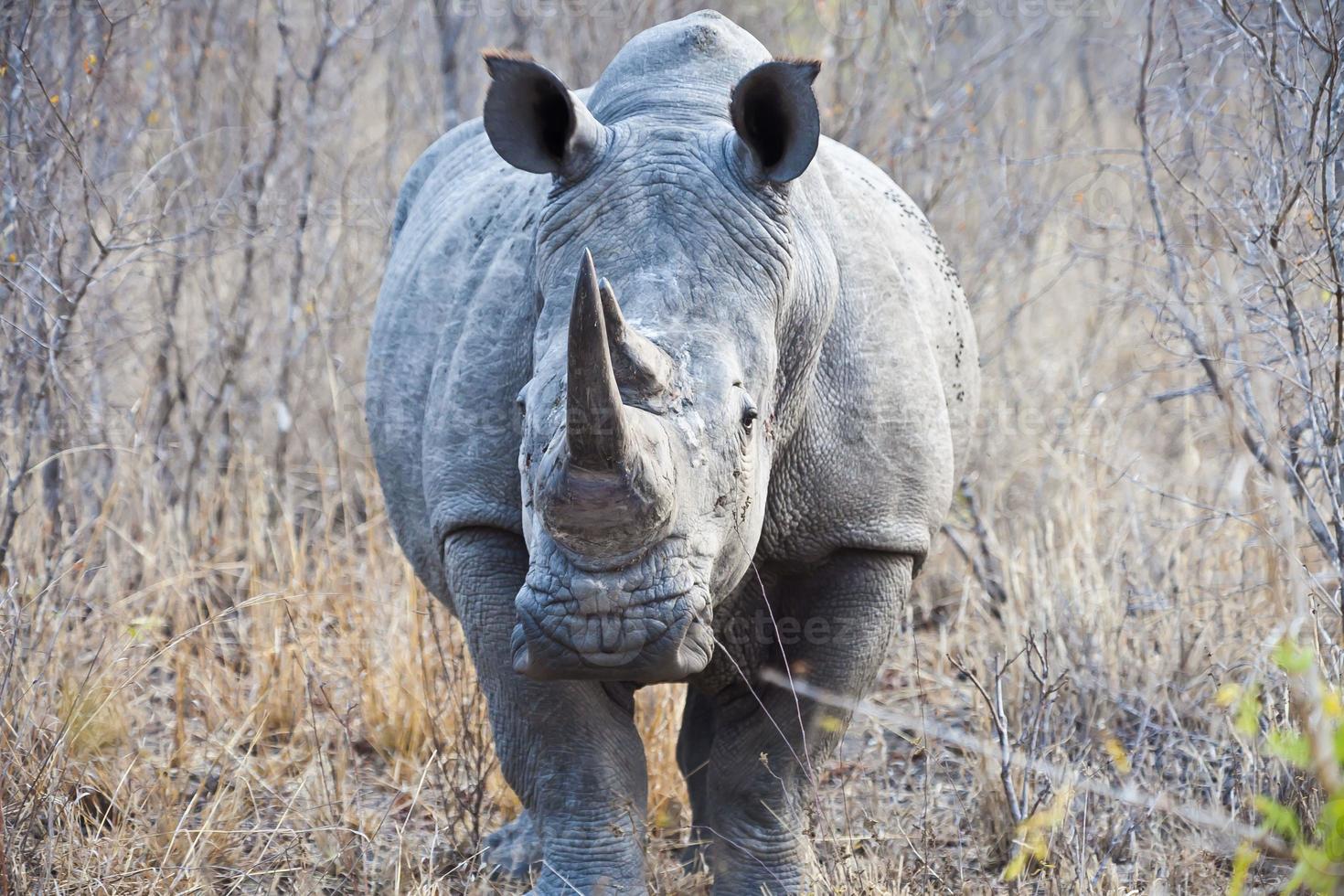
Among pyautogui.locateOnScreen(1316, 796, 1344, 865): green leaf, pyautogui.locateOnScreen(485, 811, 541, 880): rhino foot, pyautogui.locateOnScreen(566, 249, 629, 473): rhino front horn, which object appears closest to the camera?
pyautogui.locateOnScreen(1316, 796, 1344, 865): green leaf

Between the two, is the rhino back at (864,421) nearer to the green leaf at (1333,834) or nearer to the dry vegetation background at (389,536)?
the dry vegetation background at (389,536)

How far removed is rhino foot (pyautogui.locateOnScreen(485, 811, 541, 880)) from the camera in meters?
4.11

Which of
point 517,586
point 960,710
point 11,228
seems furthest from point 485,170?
point 960,710

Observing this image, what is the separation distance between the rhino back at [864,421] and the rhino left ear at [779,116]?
25 centimetres

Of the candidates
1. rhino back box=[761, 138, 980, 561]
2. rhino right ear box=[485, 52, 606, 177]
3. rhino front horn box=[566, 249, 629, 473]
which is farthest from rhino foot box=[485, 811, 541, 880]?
rhino front horn box=[566, 249, 629, 473]

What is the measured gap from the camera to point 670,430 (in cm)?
252

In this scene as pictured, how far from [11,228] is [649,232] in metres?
2.77

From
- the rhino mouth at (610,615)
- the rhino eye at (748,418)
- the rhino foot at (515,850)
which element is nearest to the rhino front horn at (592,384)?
the rhino mouth at (610,615)

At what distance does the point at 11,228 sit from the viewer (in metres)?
4.71

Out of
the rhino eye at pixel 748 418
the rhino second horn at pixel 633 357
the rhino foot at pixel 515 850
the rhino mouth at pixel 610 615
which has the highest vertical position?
the rhino second horn at pixel 633 357

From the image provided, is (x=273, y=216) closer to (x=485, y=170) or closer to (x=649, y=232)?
(x=485, y=170)

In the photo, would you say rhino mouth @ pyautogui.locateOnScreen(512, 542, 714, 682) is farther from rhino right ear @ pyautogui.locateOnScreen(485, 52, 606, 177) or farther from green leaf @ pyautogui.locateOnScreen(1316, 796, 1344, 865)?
green leaf @ pyautogui.locateOnScreen(1316, 796, 1344, 865)

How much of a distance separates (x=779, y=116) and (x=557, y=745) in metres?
1.37

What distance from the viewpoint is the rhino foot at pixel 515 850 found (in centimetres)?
411
